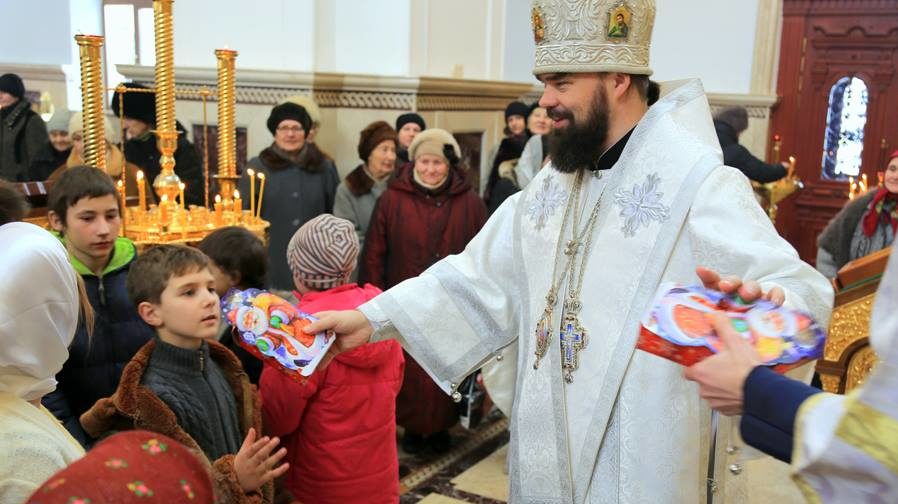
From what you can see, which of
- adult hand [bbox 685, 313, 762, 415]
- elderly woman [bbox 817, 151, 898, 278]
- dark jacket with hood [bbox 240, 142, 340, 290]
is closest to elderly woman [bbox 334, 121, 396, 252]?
dark jacket with hood [bbox 240, 142, 340, 290]

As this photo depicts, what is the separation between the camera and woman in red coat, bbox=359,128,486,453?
15.1 feet

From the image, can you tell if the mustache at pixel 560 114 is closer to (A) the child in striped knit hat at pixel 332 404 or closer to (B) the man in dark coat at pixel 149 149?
(A) the child in striped knit hat at pixel 332 404

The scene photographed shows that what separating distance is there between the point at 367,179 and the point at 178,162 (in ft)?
3.63

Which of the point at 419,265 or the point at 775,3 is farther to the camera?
the point at 775,3

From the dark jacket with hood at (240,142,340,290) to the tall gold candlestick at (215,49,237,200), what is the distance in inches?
36.2

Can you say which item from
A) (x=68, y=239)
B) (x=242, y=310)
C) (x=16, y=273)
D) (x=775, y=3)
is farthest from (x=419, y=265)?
(x=775, y=3)

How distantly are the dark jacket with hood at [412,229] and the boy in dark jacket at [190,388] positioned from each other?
2216 millimetres

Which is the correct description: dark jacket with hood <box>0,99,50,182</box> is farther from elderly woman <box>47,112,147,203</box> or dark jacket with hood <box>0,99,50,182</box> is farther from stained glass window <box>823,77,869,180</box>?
stained glass window <box>823,77,869,180</box>

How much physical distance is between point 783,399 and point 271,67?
17.6 ft

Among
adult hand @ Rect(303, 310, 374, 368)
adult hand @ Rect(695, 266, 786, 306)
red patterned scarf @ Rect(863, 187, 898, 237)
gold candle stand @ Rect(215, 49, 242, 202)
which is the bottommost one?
adult hand @ Rect(303, 310, 374, 368)

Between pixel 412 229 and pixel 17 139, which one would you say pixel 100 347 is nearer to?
pixel 412 229

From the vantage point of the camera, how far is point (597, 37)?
7.20 ft

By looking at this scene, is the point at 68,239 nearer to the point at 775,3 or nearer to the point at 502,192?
the point at 502,192

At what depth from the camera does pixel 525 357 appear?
2271 mm
